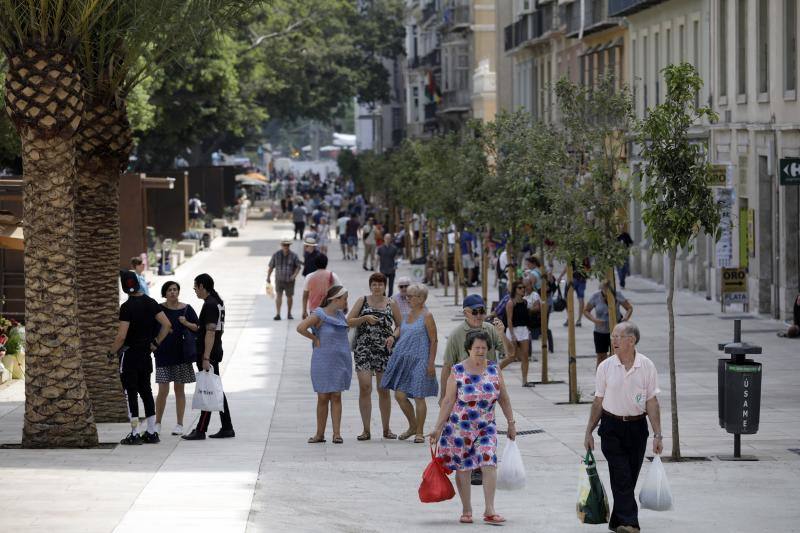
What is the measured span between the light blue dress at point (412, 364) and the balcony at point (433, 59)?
69.5 meters

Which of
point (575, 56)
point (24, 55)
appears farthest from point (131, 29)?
point (575, 56)

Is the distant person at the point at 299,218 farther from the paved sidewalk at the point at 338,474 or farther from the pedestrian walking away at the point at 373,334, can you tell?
the pedestrian walking away at the point at 373,334

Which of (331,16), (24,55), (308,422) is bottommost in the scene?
(308,422)

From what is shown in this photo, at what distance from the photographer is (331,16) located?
262 feet

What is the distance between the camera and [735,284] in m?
28.0

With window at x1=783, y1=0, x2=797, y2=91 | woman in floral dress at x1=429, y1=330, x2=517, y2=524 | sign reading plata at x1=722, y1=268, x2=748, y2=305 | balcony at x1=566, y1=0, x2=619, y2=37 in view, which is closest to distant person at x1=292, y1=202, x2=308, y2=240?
balcony at x1=566, y1=0, x2=619, y2=37

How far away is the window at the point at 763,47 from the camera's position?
32.4m

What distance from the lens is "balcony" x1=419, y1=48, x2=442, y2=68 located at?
3371 inches

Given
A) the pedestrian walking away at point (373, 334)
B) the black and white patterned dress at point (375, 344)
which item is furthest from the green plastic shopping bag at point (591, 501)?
the black and white patterned dress at point (375, 344)

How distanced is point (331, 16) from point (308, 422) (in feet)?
206

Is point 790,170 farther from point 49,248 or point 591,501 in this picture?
point 591,501

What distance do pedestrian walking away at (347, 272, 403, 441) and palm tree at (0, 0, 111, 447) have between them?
102 inches

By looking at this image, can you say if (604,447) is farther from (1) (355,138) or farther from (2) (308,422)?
(1) (355,138)

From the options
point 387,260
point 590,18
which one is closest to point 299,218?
point 590,18
